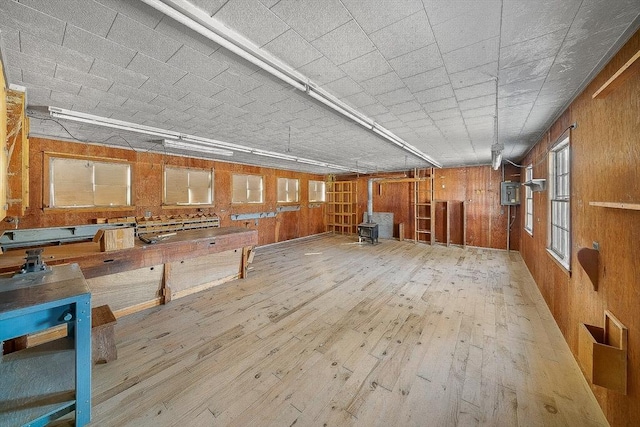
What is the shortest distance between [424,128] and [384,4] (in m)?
2.89

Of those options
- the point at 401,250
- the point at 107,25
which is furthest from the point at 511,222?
the point at 107,25

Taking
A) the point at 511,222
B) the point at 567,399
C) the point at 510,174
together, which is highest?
the point at 510,174

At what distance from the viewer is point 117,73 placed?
2.28 m

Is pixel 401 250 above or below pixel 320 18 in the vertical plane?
below

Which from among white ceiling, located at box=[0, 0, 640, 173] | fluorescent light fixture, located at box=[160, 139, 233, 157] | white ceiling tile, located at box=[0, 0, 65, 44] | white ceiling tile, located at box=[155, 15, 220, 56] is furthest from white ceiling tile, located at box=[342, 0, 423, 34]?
fluorescent light fixture, located at box=[160, 139, 233, 157]

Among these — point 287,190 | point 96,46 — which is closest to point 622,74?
point 96,46

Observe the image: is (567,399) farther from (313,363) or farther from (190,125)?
(190,125)

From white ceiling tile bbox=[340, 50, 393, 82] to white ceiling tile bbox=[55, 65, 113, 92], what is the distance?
2.43 metres

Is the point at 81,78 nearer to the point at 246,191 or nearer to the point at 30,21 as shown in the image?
the point at 30,21

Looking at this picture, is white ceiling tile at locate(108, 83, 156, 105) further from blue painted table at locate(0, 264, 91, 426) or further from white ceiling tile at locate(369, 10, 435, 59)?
white ceiling tile at locate(369, 10, 435, 59)

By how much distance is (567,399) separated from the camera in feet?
6.57

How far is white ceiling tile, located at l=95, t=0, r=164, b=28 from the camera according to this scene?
4.78 feet

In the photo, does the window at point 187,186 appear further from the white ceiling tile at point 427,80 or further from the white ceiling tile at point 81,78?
the white ceiling tile at point 427,80

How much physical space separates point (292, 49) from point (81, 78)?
2.19 m
